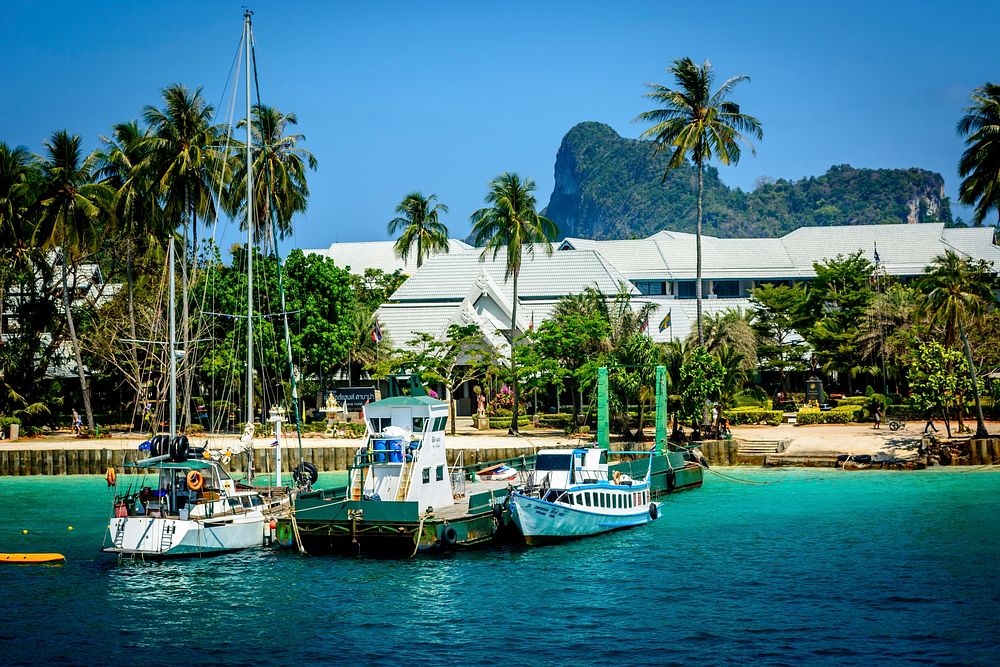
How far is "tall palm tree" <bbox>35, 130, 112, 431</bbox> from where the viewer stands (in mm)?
70812

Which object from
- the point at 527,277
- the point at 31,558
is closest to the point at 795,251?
the point at 527,277

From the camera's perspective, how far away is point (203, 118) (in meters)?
68.6

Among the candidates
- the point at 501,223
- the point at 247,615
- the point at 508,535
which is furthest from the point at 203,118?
the point at 247,615

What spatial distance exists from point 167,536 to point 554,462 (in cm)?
1473

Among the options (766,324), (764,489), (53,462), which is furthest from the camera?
(766,324)

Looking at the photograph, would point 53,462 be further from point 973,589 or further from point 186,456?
point 973,589

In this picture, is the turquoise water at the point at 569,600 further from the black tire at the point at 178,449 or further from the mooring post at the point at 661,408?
the mooring post at the point at 661,408

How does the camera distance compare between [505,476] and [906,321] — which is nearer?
[505,476]

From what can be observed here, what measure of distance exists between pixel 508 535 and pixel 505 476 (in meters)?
9.45

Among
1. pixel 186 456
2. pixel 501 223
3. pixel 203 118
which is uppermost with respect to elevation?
pixel 203 118

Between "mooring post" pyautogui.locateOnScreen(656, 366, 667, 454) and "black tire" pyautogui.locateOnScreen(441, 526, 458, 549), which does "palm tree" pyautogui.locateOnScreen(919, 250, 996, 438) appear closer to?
"mooring post" pyautogui.locateOnScreen(656, 366, 667, 454)

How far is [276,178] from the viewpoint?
66.4 m

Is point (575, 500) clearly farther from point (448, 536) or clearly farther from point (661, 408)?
point (661, 408)

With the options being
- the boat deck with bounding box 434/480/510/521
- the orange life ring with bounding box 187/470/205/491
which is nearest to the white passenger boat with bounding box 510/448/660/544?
the boat deck with bounding box 434/480/510/521
